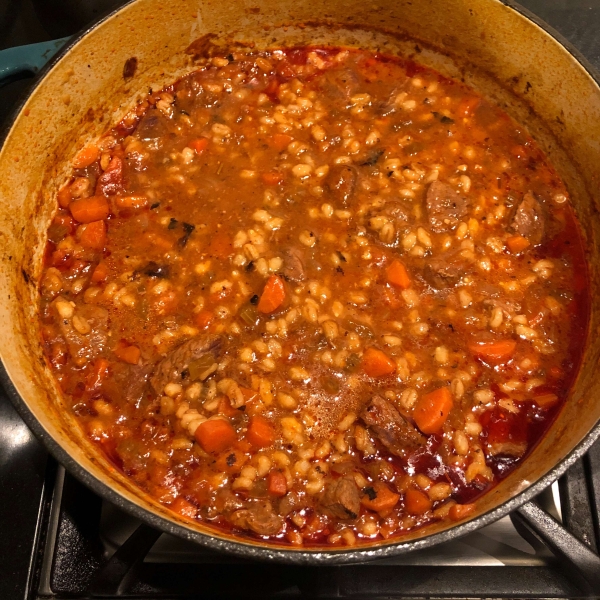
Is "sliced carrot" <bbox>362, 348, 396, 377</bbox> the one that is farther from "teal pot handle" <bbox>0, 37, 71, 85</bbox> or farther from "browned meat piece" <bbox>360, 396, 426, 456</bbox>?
"teal pot handle" <bbox>0, 37, 71, 85</bbox>

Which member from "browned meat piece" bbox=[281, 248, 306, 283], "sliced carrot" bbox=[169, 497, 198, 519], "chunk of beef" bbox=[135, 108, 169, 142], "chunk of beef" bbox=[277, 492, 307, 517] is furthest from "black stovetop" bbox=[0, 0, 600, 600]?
"chunk of beef" bbox=[135, 108, 169, 142]

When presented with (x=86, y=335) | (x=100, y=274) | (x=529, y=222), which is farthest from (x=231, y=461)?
(x=529, y=222)

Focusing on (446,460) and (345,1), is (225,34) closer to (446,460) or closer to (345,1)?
(345,1)

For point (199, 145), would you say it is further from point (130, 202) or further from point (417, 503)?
point (417, 503)

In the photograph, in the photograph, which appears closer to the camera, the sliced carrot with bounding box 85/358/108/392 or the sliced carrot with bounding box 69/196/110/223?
the sliced carrot with bounding box 85/358/108/392

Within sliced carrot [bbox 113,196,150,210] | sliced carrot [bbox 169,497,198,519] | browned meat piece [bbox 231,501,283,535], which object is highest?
sliced carrot [bbox 113,196,150,210]

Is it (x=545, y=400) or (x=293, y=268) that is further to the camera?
(x=293, y=268)

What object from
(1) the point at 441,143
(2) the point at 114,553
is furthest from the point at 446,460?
(1) the point at 441,143
